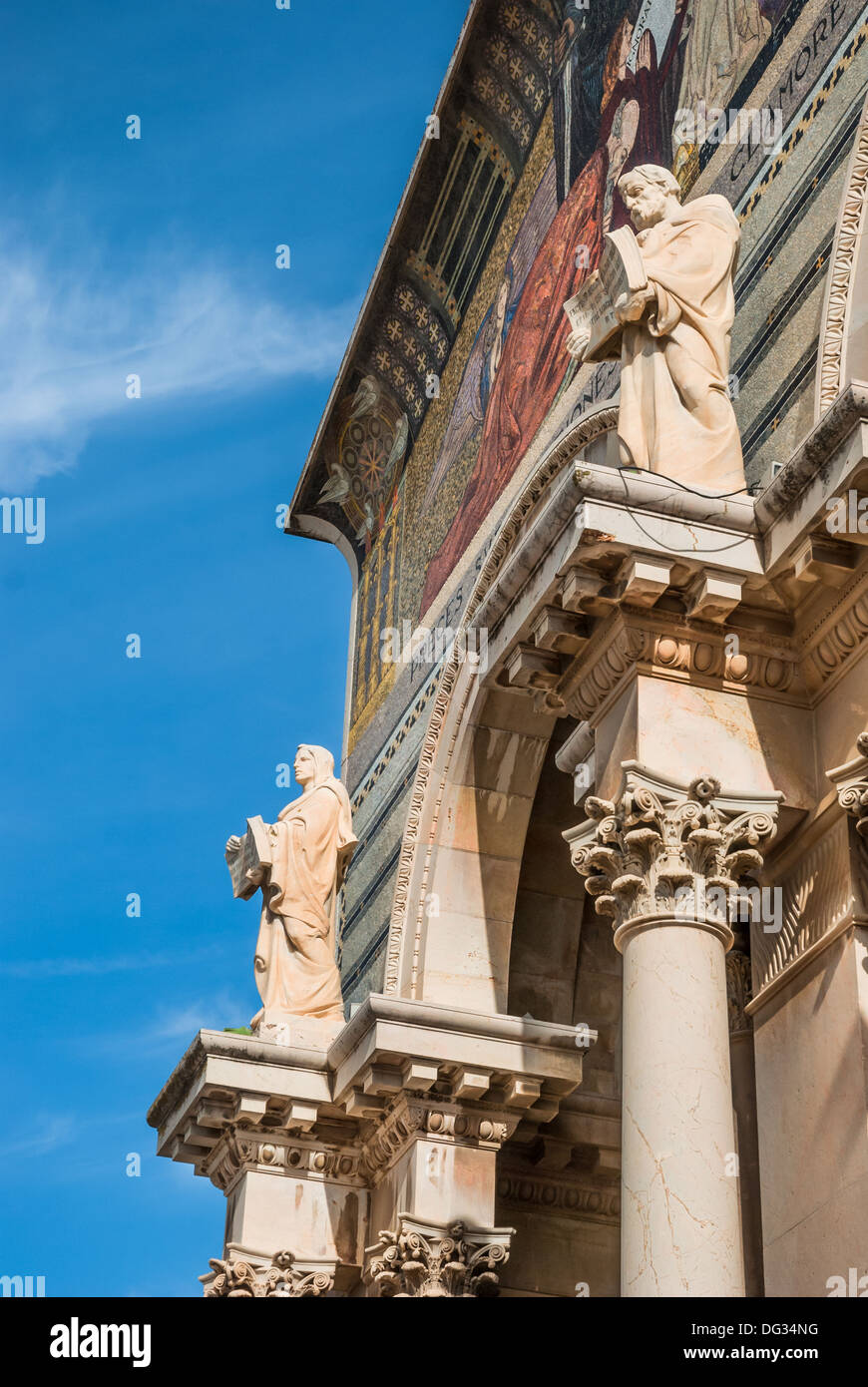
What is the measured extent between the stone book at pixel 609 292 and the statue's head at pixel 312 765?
392cm

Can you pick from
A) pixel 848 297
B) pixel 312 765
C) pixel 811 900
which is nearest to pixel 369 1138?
pixel 312 765

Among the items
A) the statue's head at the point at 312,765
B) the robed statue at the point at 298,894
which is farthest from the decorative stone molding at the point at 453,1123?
the statue's head at the point at 312,765

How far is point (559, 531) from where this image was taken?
6.97m

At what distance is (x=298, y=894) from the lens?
35.6ft

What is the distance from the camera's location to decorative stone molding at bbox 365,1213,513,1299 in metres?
9.02

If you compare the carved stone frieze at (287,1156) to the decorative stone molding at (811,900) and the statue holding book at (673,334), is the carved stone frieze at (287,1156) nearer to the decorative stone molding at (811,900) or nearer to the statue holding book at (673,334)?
the decorative stone molding at (811,900)

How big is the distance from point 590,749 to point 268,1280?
3708 millimetres

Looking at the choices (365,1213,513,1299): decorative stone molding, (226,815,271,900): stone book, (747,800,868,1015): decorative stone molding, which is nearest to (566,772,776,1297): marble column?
(747,800,868,1015): decorative stone molding

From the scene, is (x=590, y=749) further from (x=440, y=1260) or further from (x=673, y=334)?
(x=440, y=1260)

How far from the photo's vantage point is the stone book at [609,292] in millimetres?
7520

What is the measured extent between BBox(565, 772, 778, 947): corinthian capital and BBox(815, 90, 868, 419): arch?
72.4 inches
